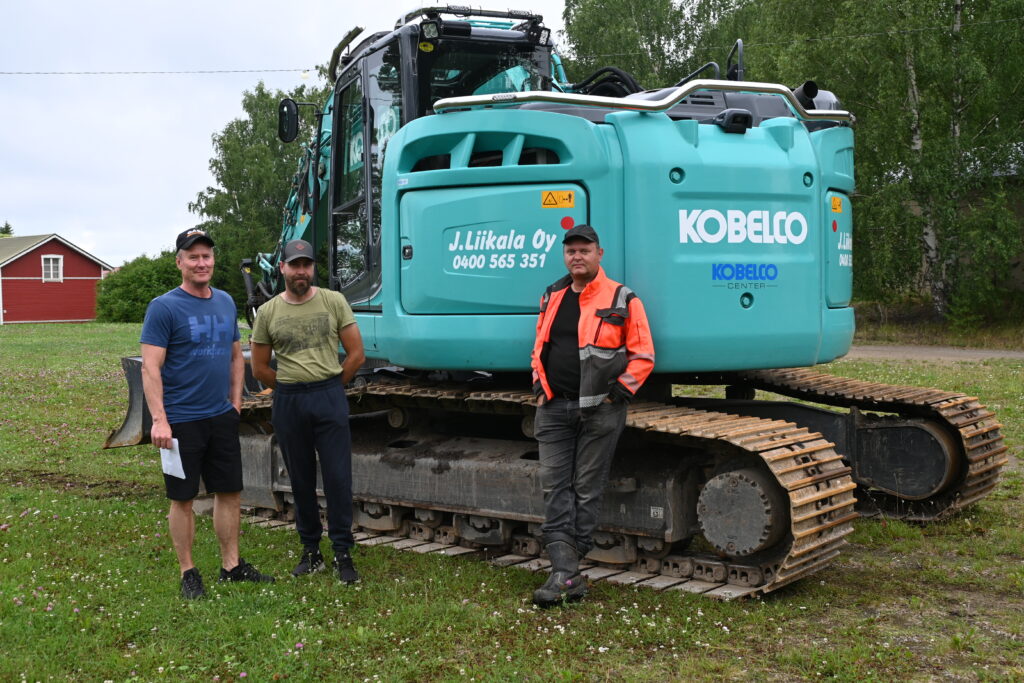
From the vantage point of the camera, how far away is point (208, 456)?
586 centimetres

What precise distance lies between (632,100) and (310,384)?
8.16 feet

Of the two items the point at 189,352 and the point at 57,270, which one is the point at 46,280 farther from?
the point at 189,352

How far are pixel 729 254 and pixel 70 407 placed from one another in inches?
440

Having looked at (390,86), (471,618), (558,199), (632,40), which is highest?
(632,40)

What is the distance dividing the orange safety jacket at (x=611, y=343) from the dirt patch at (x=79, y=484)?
500cm

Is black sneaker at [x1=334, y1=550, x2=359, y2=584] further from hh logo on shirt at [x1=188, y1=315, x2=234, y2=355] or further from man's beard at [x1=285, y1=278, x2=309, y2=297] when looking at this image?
man's beard at [x1=285, y1=278, x2=309, y2=297]

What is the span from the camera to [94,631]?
5195 mm

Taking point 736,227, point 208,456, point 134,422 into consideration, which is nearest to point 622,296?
point 736,227

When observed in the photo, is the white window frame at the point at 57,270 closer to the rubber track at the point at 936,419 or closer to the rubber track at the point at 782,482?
the rubber track at the point at 936,419

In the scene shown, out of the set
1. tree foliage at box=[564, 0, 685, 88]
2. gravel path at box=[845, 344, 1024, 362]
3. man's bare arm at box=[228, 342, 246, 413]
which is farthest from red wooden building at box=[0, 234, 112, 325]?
man's bare arm at box=[228, 342, 246, 413]

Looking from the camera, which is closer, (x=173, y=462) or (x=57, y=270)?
(x=173, y=462)

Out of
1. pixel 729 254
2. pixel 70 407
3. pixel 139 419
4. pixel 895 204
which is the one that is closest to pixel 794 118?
pixel 729 254

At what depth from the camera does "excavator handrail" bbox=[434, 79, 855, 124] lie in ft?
19.7

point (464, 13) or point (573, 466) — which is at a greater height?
point (464, 13)
